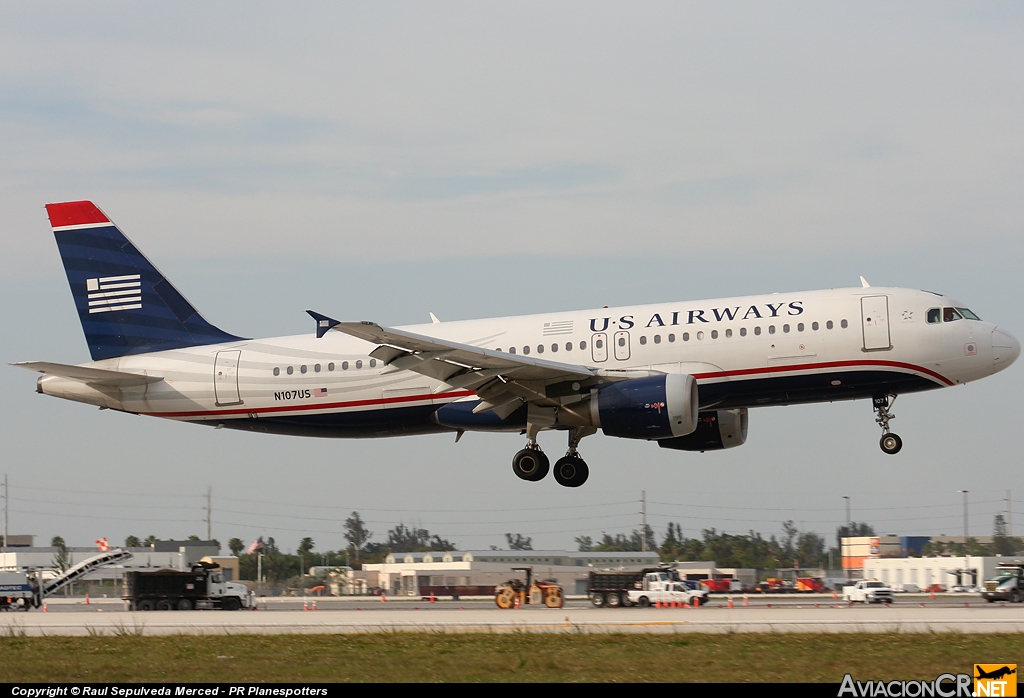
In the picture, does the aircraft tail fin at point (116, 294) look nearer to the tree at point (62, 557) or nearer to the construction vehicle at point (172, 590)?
the construction vehicle at point (172, 590)

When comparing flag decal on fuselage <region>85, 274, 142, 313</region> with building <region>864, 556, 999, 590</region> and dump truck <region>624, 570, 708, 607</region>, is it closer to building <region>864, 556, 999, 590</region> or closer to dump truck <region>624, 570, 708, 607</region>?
dump truck <region>624, 570, 708, 607</region>

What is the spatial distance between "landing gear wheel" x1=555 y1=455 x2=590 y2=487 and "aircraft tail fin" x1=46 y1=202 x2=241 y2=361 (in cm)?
1158

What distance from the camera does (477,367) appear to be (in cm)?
3353

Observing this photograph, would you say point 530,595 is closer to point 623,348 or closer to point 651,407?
point 623,348

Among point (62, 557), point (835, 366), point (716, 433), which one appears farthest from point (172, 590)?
point (62, 557)

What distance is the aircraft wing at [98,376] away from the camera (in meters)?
37.5

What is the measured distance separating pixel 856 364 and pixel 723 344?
3.59 meters

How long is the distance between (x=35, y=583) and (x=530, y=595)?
23069 mm

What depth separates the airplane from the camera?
33.0m

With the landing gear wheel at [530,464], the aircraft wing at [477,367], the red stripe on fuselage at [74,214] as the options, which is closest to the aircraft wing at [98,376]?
the red stripe on fuselage at [74,214]

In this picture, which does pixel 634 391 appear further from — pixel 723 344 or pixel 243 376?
pixel 243 376

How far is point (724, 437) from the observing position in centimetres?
3866

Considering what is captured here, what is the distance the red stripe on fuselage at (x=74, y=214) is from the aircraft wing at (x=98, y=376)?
602cm

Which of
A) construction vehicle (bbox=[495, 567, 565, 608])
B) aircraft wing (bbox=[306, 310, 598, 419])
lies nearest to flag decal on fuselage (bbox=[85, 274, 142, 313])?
aircraft wing (bbox=[306, 310, 598, 419])
